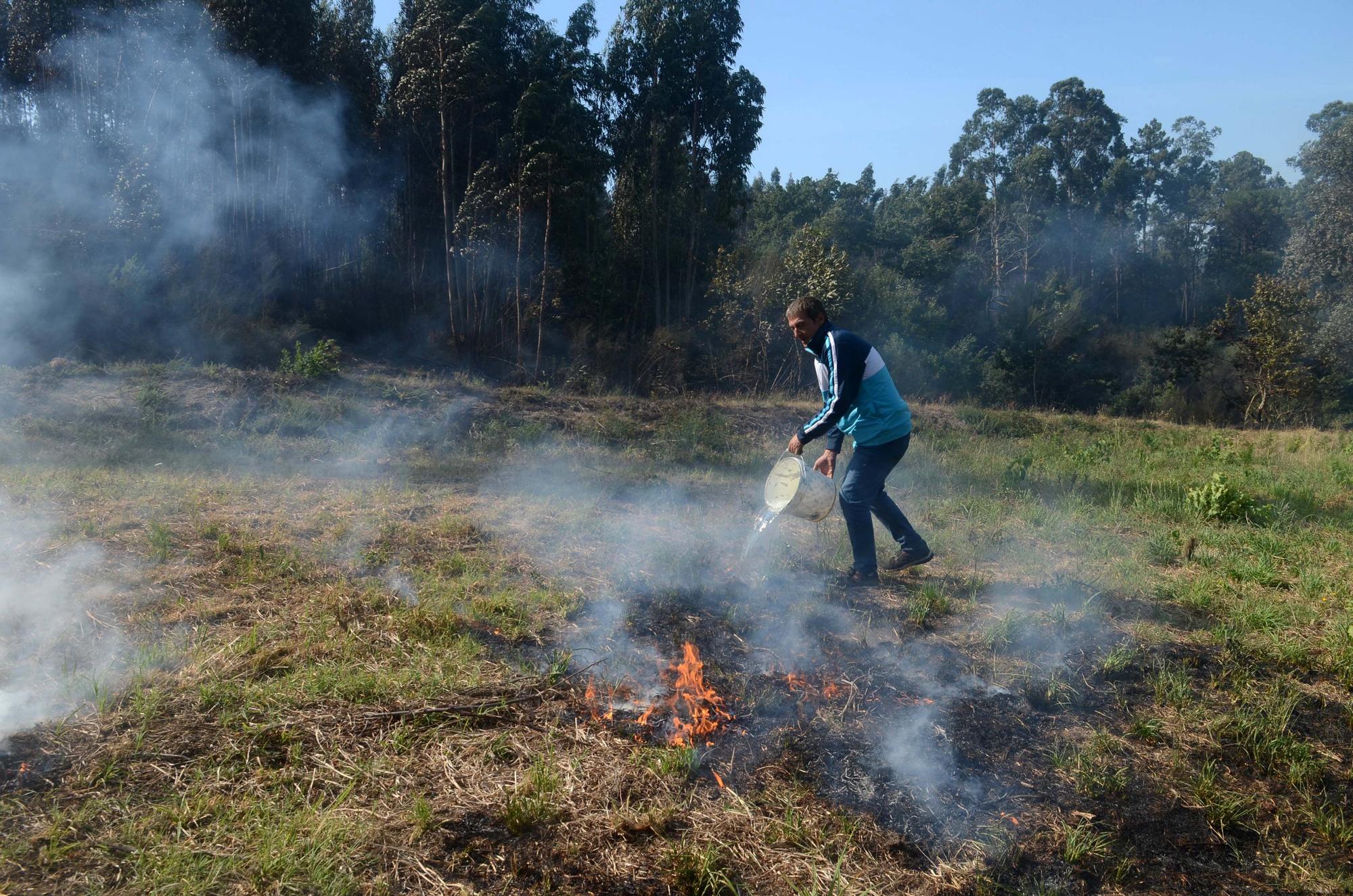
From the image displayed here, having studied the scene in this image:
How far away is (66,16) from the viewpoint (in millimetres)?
13523

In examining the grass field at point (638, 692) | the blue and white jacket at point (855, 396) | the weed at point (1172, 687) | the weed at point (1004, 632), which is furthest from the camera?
the blue and white jacket at point (855, 396)

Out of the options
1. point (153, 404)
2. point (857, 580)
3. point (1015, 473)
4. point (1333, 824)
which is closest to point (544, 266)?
point (153, 404)

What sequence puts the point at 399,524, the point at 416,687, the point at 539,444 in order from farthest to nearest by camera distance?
the point at 539,444
the point at 399,524
the point at 416,687

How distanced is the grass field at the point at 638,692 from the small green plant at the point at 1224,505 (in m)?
0.03

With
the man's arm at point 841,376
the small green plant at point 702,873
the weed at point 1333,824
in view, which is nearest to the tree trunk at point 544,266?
the man's arm at point 841,376

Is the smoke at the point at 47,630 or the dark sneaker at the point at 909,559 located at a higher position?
the dark sneaker at the point at 909,559

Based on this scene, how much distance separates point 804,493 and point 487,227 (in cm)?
1363

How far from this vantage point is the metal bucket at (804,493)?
4543mm

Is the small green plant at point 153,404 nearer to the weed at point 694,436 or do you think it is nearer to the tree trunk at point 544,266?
the weed at point 694,436

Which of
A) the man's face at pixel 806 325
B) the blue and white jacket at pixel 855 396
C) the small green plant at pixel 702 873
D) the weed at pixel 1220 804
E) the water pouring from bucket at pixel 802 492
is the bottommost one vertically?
the small green plant at pixel 702 873

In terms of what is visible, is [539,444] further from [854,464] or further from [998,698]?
[998,698]

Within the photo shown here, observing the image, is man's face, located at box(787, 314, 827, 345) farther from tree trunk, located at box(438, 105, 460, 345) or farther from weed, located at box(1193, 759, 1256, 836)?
tree trunk, located at box(438, 105, 460, 345)

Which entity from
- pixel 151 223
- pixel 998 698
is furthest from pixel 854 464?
pixel 151 223

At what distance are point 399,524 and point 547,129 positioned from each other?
1308 cm
